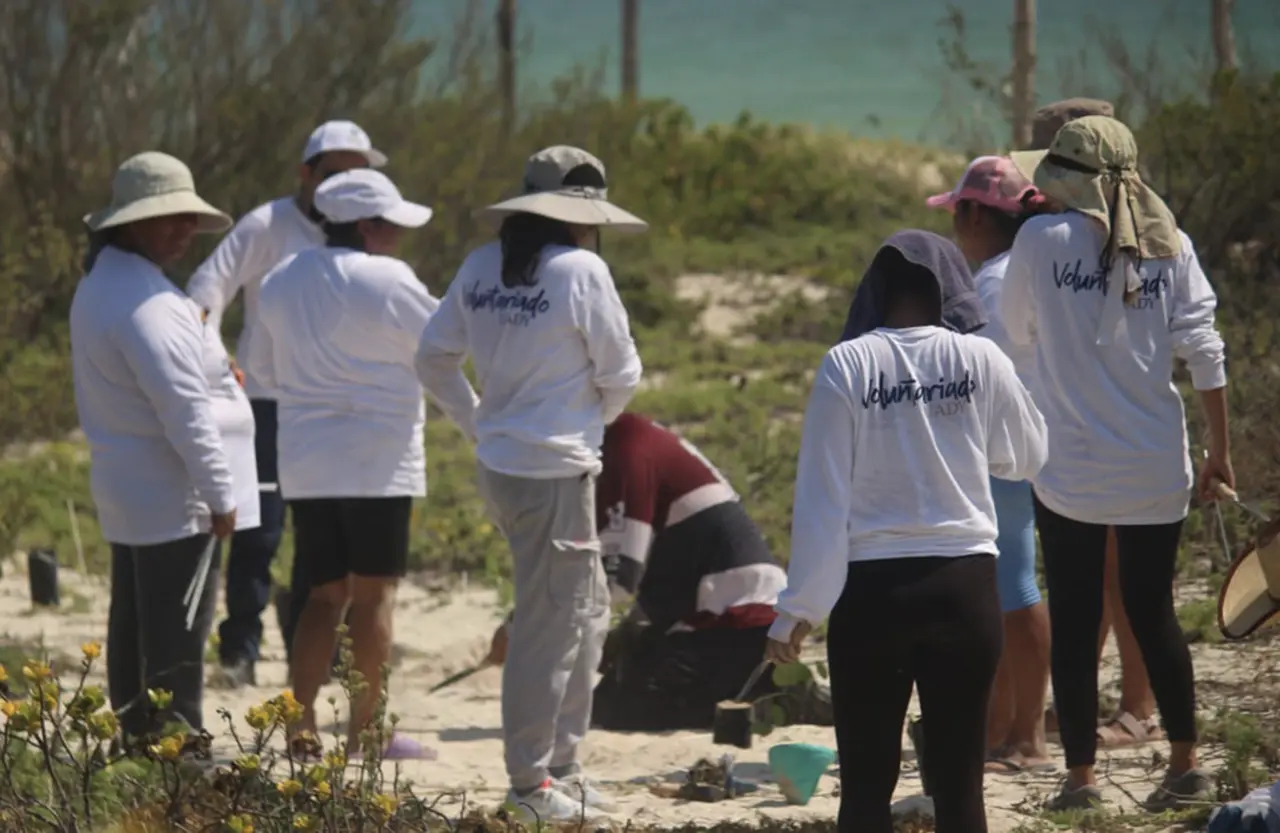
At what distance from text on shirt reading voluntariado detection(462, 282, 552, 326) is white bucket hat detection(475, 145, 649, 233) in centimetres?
23

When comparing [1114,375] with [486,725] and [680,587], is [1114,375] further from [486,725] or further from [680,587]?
[486,725]

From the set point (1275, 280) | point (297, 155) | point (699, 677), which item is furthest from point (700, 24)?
point (699, 677)

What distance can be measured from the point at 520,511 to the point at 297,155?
1002 cm

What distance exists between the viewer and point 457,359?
20.3ft

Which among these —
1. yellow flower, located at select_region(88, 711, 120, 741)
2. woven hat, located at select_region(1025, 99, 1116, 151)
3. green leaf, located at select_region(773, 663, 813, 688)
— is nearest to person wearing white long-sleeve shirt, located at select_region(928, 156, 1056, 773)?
woven hat, located at select_region(1025, 99, 1116, 151)

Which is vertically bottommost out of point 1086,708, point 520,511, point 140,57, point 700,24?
point 1086,708

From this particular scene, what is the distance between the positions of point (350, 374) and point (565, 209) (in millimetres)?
1015

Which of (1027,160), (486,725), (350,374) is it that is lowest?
(486,725)

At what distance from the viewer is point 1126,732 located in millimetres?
6324

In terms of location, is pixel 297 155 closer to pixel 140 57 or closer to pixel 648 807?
pixel 140 57

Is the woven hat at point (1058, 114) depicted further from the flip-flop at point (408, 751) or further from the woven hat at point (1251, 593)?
the flip-flop at point (408, 751)

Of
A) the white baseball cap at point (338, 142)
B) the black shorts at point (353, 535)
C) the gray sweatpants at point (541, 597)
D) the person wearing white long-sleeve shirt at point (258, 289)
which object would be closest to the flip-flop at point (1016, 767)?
the gray sweatpants at point (541, 597)

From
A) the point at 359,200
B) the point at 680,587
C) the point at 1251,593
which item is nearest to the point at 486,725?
the point at 680,587

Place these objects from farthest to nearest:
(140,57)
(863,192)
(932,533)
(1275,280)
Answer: (863,192) < (140,57) < (1275,280) < (932,533)
